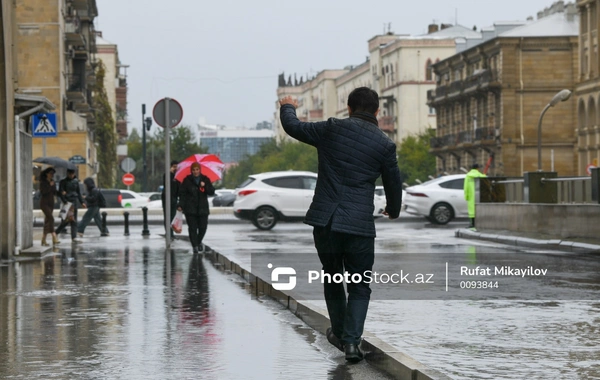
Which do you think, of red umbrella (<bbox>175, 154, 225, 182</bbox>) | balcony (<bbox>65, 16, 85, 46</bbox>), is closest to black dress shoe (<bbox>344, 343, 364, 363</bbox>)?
red umbrella (<bbox>175, 154, 225, 182</bbox>)

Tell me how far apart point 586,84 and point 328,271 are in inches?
2777

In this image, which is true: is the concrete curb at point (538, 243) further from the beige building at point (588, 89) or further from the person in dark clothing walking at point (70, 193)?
the beige building at point (588, 89)

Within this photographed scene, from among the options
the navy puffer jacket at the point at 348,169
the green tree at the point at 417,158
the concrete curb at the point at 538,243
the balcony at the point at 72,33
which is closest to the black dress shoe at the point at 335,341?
the navy puffer jacket at the point at 348,169

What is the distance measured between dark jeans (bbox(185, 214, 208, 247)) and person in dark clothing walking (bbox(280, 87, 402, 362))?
44.2 feet

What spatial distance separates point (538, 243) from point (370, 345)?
15.8m

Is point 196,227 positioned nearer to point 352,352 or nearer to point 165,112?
point 165,112

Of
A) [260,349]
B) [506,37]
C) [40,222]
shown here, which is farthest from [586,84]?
[260,349]

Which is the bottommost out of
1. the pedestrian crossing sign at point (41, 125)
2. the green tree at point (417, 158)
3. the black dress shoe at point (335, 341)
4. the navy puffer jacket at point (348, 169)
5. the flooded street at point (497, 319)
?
the flooded street at point (497, 319)

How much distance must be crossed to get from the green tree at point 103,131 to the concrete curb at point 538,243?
58778 mm

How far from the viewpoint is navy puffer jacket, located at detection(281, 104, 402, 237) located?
816 cm

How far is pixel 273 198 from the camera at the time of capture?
3509cm

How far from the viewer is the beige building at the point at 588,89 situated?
74875 millimetres

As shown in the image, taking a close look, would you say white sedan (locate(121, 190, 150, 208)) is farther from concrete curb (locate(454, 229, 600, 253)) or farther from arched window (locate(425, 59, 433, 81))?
arched window (locate(425, 59, 433, 81))

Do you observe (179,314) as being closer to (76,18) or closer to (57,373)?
(57,373)
